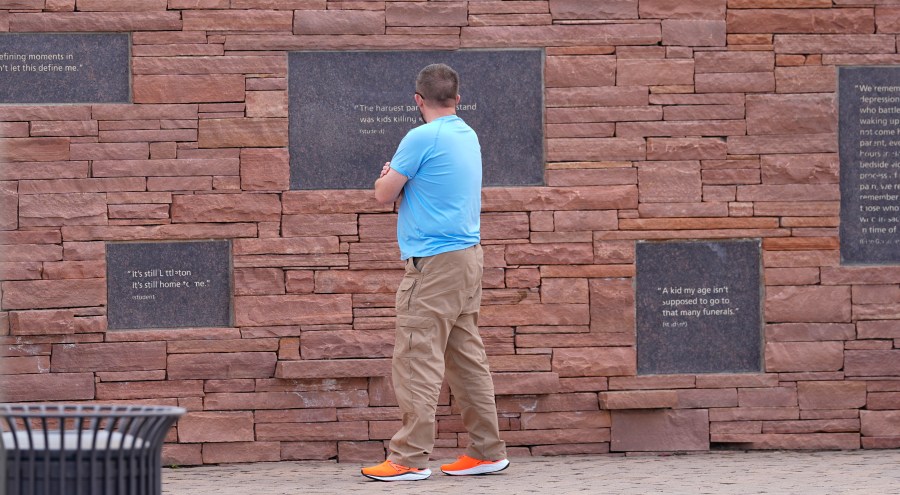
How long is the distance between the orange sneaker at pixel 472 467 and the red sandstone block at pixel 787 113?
222cm

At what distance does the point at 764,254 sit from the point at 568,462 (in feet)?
4.92

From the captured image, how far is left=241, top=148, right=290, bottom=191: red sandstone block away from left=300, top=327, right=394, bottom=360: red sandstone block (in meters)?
0.78

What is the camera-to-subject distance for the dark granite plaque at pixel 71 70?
255 inches

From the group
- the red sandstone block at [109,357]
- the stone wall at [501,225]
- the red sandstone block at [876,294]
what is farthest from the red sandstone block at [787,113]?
the red sandstone block at [109,357]

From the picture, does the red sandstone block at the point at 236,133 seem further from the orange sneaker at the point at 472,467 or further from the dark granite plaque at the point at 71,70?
the orange sneaker at the point at 472,467

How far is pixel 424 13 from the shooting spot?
6.59 meters

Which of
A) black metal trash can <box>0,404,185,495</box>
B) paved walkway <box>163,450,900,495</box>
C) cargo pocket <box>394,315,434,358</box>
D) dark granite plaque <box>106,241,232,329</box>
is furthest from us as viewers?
dark granite plaque <box>106,241,232,329</box>

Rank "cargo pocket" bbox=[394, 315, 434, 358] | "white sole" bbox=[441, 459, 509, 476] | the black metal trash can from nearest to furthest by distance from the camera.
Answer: the black metal trash can → "cargo pocket" bbox=[394, 315, 434, 358] → "white sole" bbox=[441, 459, 509, 476]

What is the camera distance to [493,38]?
21.8 ft

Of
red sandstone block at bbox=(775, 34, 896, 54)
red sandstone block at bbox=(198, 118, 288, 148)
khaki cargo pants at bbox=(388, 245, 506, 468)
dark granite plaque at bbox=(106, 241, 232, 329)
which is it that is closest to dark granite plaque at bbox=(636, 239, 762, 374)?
red sandstone block at bbox=(775, 34, 896, 54)

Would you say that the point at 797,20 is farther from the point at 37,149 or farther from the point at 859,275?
the point at 37,149

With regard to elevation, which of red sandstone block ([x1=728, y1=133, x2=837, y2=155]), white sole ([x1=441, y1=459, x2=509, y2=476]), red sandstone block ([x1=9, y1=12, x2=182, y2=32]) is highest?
red sandstone block ([x1=9, y1=12, x2=182, y2=32])

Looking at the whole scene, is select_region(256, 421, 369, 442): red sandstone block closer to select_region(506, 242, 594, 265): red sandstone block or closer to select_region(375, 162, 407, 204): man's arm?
select_region(506, 242, 594, 265): red sandstone block

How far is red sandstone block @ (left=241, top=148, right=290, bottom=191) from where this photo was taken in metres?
6.50
